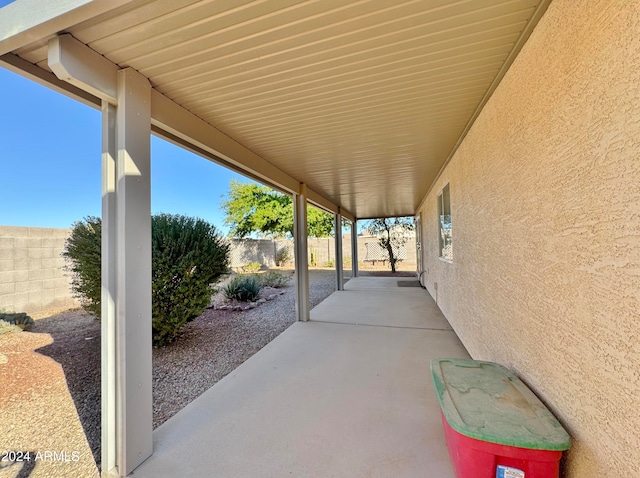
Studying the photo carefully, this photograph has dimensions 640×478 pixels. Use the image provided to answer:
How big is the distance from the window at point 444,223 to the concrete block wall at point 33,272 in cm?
700

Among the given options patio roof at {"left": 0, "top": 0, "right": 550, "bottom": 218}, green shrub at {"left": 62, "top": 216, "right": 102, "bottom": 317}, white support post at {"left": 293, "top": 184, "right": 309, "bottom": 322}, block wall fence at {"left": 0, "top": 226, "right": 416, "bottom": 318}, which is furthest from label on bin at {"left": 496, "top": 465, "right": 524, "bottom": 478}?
block wall fence at {"left": 0, "top": 226, "right": 416, "bottom": 318}

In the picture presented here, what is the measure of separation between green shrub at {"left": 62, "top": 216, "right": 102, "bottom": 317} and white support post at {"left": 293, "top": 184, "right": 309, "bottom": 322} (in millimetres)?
2764

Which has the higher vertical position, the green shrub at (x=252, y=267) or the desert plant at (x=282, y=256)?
the desert plant at (x=282, y=256)

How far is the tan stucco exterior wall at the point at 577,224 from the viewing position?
2.91 feet

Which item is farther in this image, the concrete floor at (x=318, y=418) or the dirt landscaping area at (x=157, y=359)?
the dirt landscaping area at (x=157, y=359)

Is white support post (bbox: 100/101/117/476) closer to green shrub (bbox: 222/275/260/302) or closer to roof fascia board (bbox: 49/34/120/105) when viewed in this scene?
roof fascia board (bbox: 49/34/120/105)

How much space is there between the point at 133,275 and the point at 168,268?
1841 millimetres

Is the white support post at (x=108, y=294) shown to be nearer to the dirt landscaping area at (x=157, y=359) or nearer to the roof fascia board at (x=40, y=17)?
the dirt landscaping area at (x=157, y=359)

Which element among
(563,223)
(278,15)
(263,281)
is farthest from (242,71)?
(263,281)

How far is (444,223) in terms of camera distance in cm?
473

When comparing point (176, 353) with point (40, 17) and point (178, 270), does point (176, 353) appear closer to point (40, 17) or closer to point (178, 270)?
point (178, 270)

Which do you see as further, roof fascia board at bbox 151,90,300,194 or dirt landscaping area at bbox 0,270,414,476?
dirt landscaping area at bbox 0,270,414,476

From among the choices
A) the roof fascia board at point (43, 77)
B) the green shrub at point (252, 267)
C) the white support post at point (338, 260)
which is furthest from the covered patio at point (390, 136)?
the green shrub at point (252, 267)

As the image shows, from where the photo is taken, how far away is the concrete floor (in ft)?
5.41
